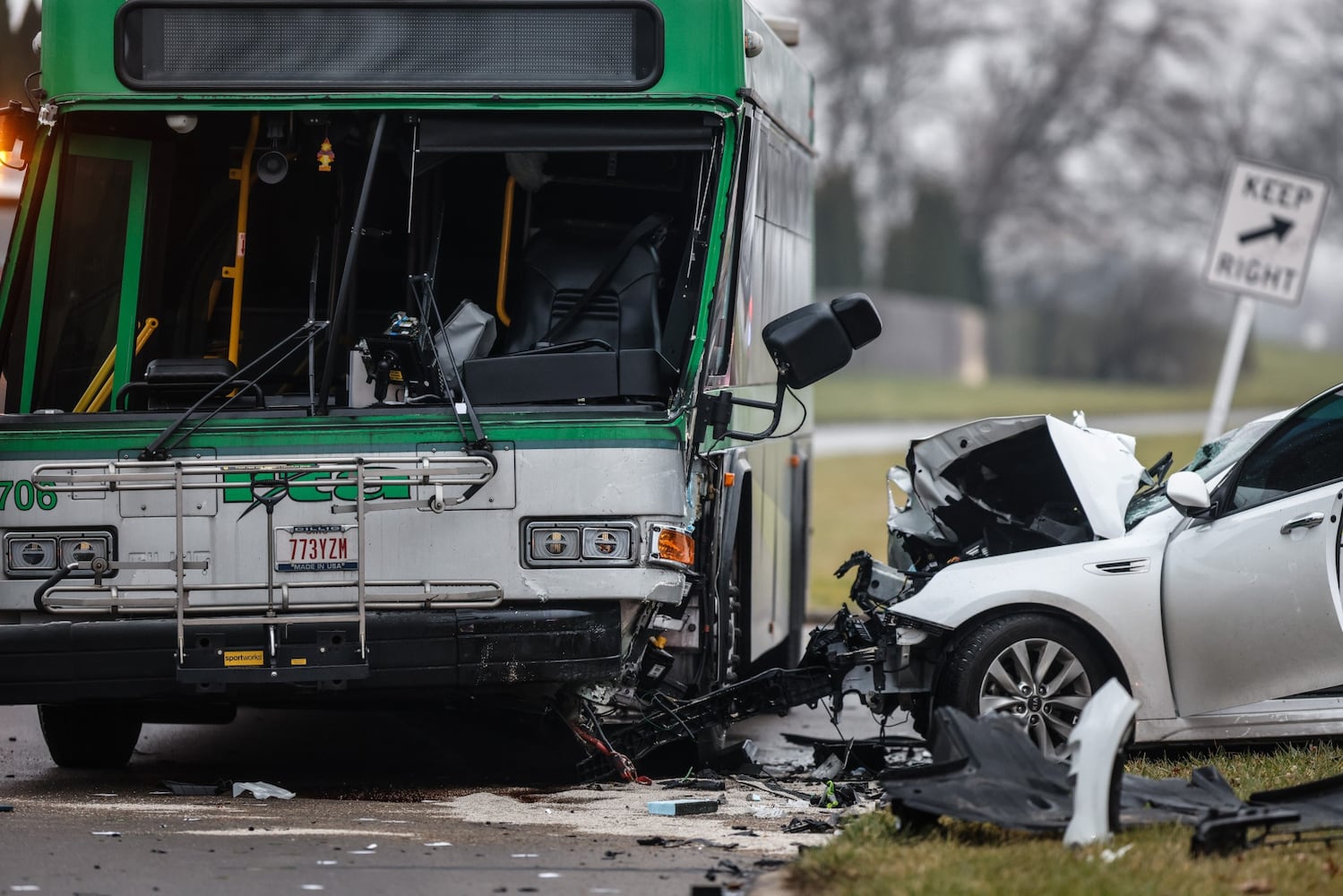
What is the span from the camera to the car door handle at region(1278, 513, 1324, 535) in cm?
800

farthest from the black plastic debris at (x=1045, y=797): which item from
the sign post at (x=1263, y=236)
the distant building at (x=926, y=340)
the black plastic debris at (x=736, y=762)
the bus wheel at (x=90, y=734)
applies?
the distant building at (x=926, y=340)

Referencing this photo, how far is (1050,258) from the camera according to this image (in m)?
62.7

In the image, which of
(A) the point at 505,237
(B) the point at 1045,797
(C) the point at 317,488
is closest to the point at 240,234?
(A) the point at 505,237

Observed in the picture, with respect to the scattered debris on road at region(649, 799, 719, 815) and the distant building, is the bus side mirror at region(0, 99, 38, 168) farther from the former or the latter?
the distant building

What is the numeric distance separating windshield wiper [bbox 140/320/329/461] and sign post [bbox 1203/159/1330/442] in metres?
7.40

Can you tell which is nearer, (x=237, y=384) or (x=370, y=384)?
(x=237, y=384)

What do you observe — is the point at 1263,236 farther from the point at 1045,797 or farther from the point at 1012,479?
the point at 1045,797

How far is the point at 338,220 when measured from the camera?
8.20 m

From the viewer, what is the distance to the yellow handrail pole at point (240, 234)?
8.36 meters

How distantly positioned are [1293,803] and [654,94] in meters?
3.43

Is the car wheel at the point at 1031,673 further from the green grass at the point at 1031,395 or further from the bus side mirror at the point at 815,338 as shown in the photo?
the green grass at the point at 1031,395

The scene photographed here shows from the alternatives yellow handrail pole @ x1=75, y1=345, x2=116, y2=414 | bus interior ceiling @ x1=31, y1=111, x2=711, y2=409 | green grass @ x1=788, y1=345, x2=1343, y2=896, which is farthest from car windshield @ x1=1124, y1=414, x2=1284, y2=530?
yellow handrail pole @ x1=75, y1=345, x2=116, y2=414

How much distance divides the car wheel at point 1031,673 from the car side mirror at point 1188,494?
0.67 m

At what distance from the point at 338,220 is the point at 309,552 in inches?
57.1
